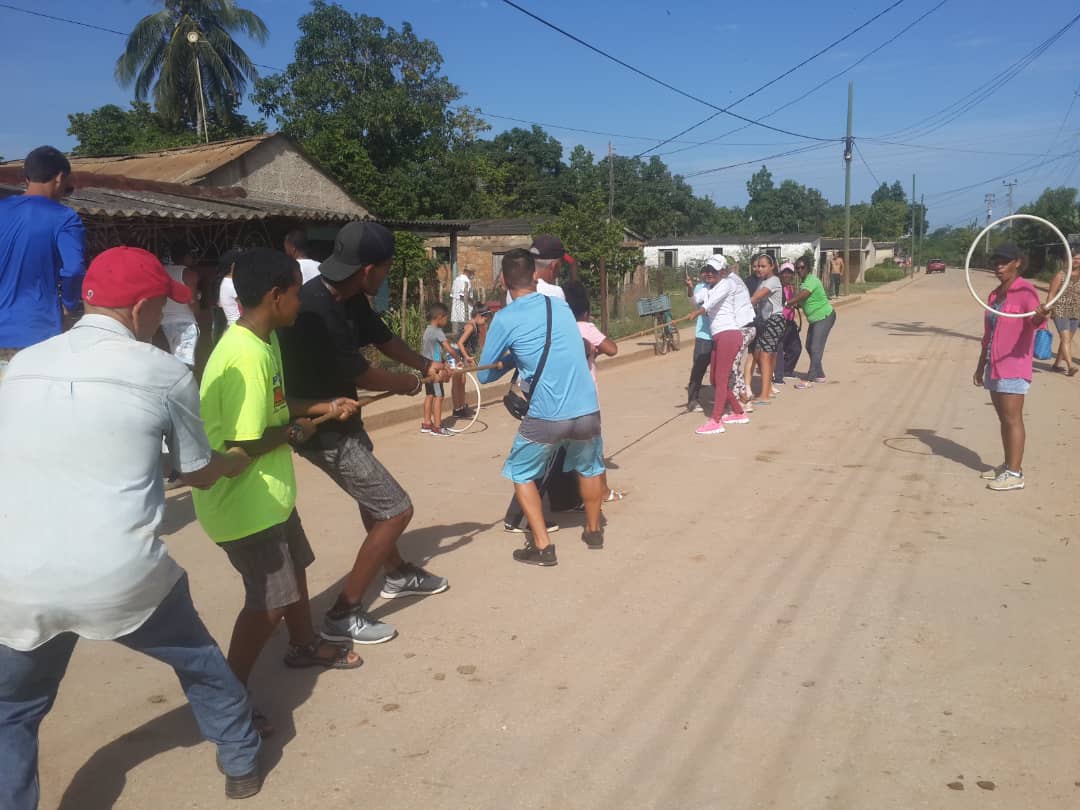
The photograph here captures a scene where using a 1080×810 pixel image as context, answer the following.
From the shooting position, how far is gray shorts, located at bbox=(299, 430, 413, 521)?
405 cm

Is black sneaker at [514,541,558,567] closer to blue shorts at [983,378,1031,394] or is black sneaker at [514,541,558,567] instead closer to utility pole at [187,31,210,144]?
blue shorts at [983,378,1031,394]

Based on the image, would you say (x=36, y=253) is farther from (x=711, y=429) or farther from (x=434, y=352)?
(x=711, y=429)

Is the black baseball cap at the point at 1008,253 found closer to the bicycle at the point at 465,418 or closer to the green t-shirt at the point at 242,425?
the bicycle at the point at 465,418

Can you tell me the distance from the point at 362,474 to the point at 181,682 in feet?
A: 4.63

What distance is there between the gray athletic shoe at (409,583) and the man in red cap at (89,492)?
6.54ft

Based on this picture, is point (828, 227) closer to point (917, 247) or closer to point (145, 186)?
point (917, 247)

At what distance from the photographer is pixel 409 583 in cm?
473

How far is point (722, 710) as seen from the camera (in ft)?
11.6

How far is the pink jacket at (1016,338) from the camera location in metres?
6.53

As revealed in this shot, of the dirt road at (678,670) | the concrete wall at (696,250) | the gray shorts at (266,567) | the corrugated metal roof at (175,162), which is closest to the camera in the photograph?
the dirt road at (678,670)

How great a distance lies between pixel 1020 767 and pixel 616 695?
1487 millimetres

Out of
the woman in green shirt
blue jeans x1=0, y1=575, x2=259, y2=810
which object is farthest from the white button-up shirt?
the woman in green shirt

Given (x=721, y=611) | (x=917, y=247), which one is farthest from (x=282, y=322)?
(x=917, y=247)

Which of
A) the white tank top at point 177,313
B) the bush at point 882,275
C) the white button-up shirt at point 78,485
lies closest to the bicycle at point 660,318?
the white tank top at point 177,313
